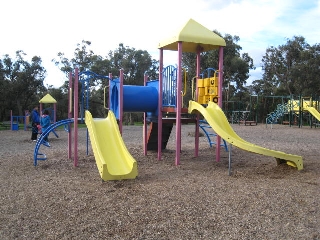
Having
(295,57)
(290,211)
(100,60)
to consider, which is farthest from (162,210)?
(295,57)

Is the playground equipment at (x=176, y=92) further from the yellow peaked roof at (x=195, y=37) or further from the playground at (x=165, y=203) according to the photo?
the playground at (x=165, y=203)

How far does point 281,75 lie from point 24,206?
37.7 meters

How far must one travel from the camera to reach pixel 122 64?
3531 centimetres

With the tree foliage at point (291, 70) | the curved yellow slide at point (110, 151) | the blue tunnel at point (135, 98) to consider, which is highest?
the tree foliage at point (291, 70)

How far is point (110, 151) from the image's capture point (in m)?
7.09

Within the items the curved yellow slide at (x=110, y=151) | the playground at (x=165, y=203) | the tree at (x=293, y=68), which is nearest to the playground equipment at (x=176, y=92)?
the curved yellow slide at (x=110, y=151)

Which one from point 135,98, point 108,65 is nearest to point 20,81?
point 108,65

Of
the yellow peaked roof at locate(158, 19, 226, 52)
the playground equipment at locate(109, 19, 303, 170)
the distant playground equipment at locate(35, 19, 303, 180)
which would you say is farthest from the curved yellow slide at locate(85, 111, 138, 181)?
the yellow peaked roof at locate(158, 19, 226, 52)

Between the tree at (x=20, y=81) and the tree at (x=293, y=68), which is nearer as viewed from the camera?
the tree at (x=20, y=81)

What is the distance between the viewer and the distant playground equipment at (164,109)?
6746 mm

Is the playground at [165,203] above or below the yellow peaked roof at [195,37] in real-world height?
below

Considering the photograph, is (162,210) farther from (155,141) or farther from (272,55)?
(272,55)

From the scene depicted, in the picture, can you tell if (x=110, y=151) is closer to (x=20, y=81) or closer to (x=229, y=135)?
(x=229, y=135)

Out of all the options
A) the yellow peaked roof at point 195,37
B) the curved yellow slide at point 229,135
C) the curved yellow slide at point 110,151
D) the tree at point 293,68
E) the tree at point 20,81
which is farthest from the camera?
the tree at point 293,68
